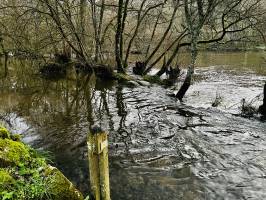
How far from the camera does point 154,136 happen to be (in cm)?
936

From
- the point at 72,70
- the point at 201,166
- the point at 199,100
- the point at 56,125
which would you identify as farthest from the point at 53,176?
the point at 72,70

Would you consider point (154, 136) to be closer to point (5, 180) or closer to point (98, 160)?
point (98, 160)

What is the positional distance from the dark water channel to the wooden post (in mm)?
1459

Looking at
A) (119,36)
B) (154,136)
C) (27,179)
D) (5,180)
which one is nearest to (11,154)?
(27,179)

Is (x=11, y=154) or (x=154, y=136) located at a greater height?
(x=11, y=154)

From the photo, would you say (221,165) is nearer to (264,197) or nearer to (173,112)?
(264,197)

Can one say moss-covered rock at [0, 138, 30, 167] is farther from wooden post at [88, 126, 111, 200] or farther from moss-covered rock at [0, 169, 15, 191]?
wooden post at [88, 126, 111, 200]

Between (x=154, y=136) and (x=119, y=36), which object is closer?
(x=154, y=136)

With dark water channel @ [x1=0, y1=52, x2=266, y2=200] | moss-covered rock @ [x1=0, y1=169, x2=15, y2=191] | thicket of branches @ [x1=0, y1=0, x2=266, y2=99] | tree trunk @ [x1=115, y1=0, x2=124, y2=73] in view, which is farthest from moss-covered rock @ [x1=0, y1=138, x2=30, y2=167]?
tree trunk @ [x1=115, y1=0, x2=124, y2=73]

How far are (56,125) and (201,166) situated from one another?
510cm

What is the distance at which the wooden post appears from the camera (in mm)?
4469

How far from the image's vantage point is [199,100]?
47.2ft

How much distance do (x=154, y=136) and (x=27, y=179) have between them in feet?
16.4

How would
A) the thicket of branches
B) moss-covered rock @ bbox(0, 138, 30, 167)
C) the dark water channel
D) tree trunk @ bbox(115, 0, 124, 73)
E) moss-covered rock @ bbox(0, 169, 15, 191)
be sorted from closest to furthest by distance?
moss-covered rock @ bbox(0, 169, 15, 191), moss-covered rock @ bbox(0, 138, 30, 167), the dark water channel, the thicket of branches, tree trunk @ bbox(115, 0, 124, 73)
